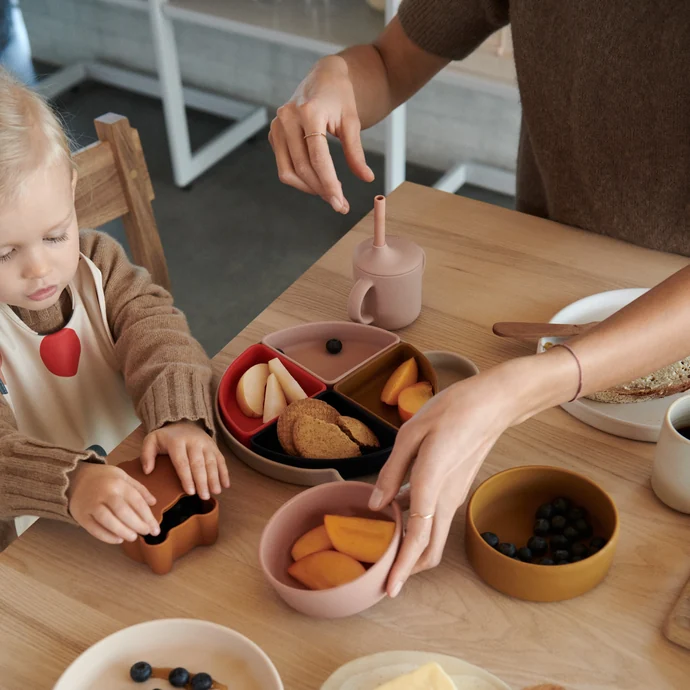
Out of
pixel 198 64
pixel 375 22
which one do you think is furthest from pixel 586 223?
pixel 198 64

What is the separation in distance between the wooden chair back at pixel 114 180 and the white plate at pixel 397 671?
792 millimetres

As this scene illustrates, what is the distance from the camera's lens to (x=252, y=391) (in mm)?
1014

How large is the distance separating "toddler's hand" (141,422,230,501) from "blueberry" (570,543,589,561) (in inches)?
14.4

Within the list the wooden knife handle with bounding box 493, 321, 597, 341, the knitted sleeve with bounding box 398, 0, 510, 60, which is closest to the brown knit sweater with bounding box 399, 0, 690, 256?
the knitted sleeve with bounding box 398, 0, 510, 60

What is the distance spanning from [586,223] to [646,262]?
0.52 ft

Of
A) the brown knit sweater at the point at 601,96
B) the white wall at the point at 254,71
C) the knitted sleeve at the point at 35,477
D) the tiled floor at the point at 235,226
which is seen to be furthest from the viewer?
the white wall at the point at 254,71

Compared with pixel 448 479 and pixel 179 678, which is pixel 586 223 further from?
pixel 179 678

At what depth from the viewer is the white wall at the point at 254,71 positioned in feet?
10.0

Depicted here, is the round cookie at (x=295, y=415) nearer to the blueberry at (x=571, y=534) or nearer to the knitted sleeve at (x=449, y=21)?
the blueberry at (x=571, y=534)

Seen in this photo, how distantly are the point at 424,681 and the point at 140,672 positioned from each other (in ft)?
0.83

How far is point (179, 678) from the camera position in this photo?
29.5 inches

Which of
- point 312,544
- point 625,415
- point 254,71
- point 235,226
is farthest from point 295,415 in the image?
point 254,71

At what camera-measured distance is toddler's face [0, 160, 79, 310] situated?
1.01 meters

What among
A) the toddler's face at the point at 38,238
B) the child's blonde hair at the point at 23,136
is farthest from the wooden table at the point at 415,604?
the child's blonde hair at the point at 23,136
